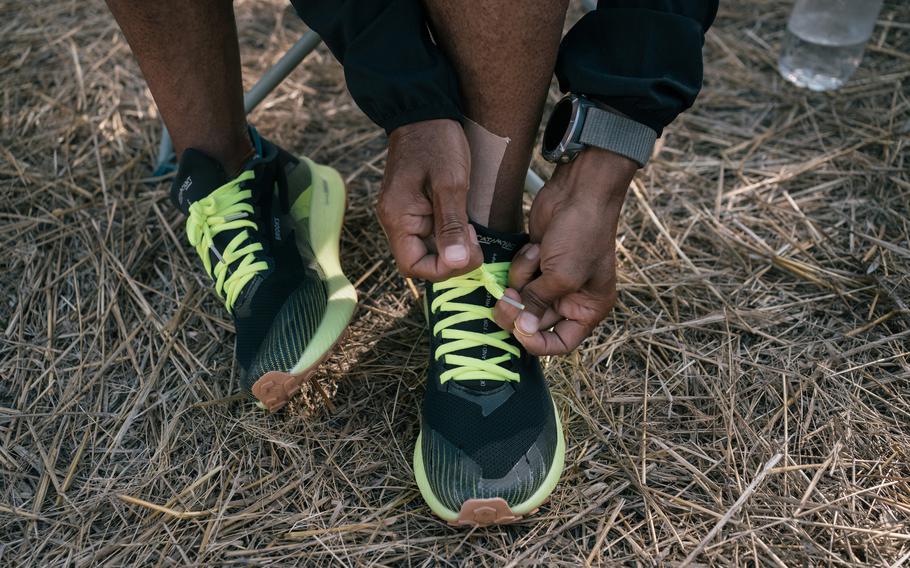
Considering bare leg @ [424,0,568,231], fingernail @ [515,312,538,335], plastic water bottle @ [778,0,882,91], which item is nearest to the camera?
bare leg @ [424,0,568,231]

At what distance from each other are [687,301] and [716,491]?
0.40m

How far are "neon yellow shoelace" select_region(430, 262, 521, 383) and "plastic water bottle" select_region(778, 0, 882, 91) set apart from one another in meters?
1.20

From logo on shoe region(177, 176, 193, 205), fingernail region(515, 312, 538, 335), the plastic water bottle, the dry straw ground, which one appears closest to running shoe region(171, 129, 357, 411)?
logo on shoe region(177, 176, 193, 205)

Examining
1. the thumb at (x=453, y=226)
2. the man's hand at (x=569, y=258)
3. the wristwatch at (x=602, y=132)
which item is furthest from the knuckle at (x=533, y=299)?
the wristwatch at (x=602, y=132)

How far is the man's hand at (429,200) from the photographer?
3.19 ft

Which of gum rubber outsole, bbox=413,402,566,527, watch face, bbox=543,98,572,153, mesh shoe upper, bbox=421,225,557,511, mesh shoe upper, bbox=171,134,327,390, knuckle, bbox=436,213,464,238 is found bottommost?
gum rubber outsole, bbox=413,402,566,527

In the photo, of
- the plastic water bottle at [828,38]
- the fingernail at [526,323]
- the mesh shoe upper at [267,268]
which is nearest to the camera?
the fingernail at [526,323]

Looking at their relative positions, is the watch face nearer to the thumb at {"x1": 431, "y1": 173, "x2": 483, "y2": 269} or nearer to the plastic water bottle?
the thumb at {"x1": 431, "y1": 173, "x2": 483, "y2": 269}

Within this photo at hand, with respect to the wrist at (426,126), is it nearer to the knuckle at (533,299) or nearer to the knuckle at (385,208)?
the knuckle at (385,208)

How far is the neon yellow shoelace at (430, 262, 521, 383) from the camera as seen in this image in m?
1.06

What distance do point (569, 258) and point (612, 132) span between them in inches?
7.2

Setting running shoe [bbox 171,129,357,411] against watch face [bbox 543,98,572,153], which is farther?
running shoe [bbox 171,129,357,411]

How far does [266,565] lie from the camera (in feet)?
3.21

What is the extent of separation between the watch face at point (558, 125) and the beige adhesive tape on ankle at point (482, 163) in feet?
0.21
